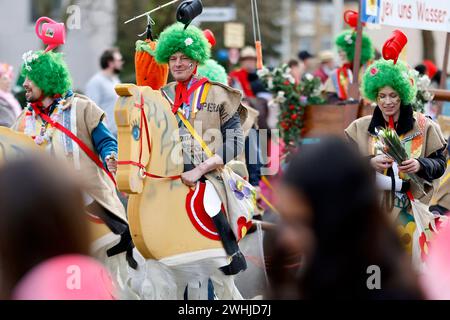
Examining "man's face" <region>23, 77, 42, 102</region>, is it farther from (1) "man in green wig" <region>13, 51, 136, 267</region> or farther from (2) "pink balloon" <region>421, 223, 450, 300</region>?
(2) "pink balloon" <region>421, 223, 450, 300</region>

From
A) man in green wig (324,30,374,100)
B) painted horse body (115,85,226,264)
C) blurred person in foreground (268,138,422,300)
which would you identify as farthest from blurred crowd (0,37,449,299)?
man in green wig (324,30,374,100)

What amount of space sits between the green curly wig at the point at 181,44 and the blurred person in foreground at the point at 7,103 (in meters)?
3.11

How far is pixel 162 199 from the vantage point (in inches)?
236

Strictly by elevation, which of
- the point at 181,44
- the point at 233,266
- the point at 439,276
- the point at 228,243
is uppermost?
the point at 181,44

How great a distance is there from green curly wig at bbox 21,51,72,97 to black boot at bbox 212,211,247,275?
138 cm

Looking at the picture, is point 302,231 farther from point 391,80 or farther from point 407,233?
point 391,80

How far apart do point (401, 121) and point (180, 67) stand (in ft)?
5.09

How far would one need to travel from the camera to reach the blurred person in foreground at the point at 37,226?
288 centimetres

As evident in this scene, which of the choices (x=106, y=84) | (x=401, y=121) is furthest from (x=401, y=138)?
(x=106, y=84)

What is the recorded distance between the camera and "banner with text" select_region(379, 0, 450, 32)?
8.58 metres

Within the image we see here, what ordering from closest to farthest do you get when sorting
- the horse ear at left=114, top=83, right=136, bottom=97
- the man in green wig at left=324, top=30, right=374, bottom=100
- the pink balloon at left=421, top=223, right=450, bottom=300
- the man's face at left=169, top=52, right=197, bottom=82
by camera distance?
the pink balloon at left=421, top=223, right=450, bottom=300
the horse ear at left=114, top=83, right=136, bottom=97
the man's face at left=169, top=52, right=197, bottom=82
the man in green wig at left=324, top=30, right=374, bottom=100

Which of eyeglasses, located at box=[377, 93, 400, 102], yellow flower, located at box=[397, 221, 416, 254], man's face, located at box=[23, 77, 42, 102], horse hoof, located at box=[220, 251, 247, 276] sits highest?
man's face, located at box=[23, 77, 42, 102]

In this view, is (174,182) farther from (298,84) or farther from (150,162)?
(298,84)

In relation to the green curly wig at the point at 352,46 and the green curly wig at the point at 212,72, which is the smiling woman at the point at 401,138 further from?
the green curly wig at the point at 352,46
